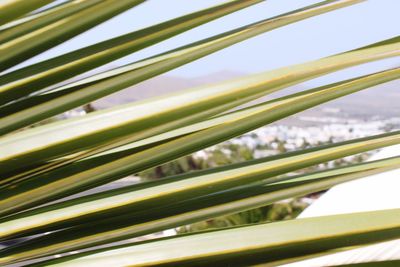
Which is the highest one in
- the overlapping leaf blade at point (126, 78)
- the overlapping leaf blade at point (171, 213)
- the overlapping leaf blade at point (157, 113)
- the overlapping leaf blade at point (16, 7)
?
the overlapping leaf blade at point (16, 7)

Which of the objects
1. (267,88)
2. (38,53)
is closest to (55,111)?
(38,53)

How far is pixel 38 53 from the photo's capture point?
0.37 metres

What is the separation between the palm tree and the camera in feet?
1.08

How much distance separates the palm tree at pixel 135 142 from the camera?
33 cm

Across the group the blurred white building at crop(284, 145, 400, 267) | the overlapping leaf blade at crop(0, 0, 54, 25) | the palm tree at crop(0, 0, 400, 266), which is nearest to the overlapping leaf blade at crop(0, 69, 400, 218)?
the palm tree at crop(0, 0, 400, 266)

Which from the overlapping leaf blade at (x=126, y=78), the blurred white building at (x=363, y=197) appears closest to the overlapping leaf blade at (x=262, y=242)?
the overlapping leaf blade at (x=126, y=78)

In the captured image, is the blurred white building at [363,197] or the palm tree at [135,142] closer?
the palm tree at [135,142]

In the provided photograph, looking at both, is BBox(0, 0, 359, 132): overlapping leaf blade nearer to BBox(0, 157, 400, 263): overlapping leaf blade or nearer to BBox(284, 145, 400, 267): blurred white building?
BBox(0, 157, 400, 263): overlapping leaf blade

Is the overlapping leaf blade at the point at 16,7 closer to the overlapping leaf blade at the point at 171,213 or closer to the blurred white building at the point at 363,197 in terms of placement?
the overlapping leaf blade at the point at 171,213

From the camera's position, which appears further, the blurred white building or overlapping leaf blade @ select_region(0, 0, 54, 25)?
the blurred white building

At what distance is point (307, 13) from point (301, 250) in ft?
0.55

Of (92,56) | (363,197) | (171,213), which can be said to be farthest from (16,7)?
(363,197)

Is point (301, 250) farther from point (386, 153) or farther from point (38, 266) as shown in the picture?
point (386, 153)

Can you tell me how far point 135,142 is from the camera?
1.24ft
